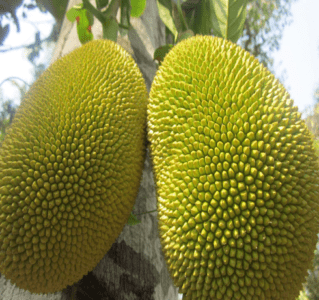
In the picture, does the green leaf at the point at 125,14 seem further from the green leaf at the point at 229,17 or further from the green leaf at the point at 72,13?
the green leaf at the point at 229,17

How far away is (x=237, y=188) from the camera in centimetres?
62

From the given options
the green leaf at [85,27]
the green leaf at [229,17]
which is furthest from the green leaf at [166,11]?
the green leaf at [85,27]

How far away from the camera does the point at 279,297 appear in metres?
0.59

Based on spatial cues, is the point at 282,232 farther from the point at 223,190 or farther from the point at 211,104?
the point at 211,104

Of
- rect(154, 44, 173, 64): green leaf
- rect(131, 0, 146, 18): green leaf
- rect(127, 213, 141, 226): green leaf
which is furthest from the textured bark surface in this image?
rect(131, 0, 146, 18): green leaf

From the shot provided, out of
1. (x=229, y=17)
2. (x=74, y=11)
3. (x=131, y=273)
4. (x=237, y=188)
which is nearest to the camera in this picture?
(x=237, y=188)

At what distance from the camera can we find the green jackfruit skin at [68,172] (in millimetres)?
638

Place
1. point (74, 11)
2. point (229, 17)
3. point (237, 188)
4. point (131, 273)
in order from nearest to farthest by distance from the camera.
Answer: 1. point (237, 188)
2. point (131, 273)
3. point (229, 17)
4. point (74, 11)

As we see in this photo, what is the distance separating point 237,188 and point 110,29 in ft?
3.20

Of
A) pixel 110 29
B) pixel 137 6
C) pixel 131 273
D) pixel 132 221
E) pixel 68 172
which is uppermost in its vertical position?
pixel 137 6

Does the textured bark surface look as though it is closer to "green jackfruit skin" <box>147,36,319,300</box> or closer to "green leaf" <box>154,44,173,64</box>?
"green jackfruit skin" <box>147,36,319,300</box>

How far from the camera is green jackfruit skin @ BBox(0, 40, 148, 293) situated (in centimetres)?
64

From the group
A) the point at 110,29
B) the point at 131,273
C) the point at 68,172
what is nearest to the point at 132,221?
the point at 131,273

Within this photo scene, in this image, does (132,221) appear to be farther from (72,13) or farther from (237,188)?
(72,13)
